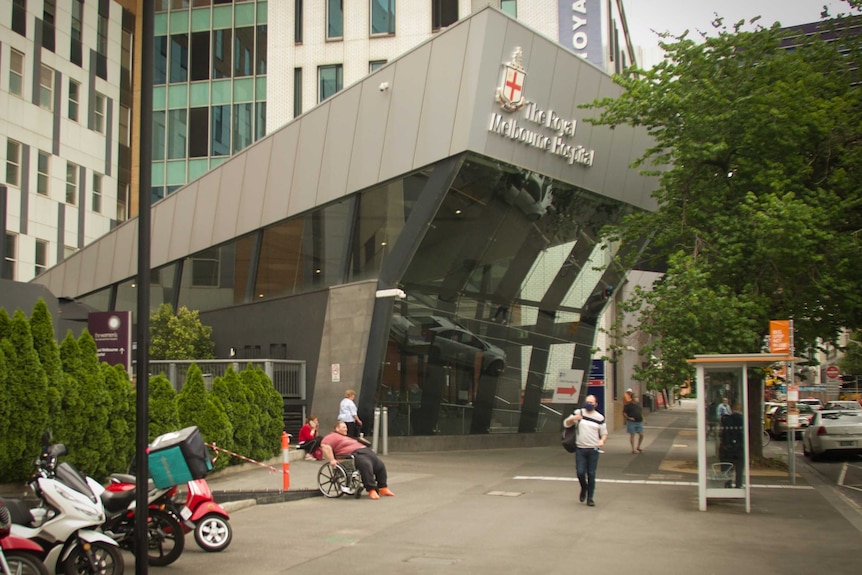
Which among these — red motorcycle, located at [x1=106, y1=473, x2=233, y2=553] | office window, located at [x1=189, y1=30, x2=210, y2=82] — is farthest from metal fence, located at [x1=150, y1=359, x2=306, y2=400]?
office window, located at [x1=189, y1=30, x2=210, y2=82]

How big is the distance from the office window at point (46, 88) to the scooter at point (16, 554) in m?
40.9

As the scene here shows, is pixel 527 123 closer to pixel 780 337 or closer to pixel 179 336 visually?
pixel 780 337

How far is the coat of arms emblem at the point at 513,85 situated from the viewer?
21594 mm

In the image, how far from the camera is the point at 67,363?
533 inches

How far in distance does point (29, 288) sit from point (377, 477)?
30.6ft

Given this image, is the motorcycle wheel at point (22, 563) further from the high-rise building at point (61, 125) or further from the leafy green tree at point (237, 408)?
the high-rise building at point (61, 125)

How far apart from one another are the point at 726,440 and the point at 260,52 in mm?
35902

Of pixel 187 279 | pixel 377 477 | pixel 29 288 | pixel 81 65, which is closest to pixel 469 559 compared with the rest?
pixel 377 477

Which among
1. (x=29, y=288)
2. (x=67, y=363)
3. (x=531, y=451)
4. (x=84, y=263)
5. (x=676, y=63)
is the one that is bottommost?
(x=531, y=451)

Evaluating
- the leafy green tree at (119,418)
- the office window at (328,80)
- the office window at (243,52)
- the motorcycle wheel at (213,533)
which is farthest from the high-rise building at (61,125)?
the motorcycle wheel at (213,533)

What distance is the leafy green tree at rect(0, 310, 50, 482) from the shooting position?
12156mm

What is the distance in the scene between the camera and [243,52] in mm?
44906

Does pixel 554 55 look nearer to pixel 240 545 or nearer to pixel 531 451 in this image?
pixel 531 451

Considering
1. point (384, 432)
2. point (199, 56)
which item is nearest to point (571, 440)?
point (384, 432)
